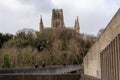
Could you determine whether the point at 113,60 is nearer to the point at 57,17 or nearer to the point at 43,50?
the point at 43,50

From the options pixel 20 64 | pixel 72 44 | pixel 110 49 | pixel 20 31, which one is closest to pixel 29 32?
pixel 20 31

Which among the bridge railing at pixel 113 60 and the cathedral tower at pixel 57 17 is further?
the cathedral tower at pixel 57 17

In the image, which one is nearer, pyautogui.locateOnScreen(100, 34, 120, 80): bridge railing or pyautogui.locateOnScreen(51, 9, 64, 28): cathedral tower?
pyautogui.locateOnScreen(100, 34, 120, 80): bridge railing

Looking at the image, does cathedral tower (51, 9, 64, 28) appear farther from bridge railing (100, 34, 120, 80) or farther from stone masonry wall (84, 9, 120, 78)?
bridge railing (100, 34, 120, 80)

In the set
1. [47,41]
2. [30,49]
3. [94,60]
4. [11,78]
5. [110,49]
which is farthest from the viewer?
[47,41]

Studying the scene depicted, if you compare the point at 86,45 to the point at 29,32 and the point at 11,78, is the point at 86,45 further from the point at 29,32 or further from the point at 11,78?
the point at 11,78

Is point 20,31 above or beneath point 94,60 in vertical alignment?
above

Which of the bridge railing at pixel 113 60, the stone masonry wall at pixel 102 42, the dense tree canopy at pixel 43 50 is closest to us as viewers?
the bridge railing at pixel 113 60

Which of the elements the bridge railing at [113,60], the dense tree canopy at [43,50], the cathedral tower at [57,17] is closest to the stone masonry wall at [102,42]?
the bridge railing at [113,60]

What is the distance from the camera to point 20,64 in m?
68.6

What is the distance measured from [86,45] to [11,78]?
67382 millimetres

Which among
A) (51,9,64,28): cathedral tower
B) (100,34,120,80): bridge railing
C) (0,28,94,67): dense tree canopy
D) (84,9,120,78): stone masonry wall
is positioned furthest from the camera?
(51,9,64,28): cathedral tower

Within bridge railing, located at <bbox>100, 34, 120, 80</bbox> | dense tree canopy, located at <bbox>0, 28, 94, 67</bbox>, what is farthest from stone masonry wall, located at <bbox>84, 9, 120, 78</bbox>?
dense tree canopy, located at <bbox>0, 28, 94, 67</bbox>

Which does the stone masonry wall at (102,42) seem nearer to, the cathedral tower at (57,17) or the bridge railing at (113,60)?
the bridge railing at (113,60)
